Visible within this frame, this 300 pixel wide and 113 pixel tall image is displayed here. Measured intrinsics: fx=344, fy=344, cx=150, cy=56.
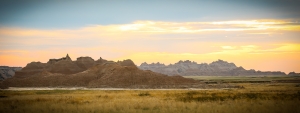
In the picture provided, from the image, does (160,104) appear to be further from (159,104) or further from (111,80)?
(111,80)

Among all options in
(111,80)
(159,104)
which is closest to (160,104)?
(159,104)

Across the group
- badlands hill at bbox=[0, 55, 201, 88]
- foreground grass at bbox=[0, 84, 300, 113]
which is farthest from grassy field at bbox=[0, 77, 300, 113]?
badlands hill at bbox=[0, 55, 201, 88]

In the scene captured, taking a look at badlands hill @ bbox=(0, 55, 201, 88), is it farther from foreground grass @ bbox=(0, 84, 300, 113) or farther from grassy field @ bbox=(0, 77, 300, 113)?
foreground grass @ bbox=(0, 84, 300, 113)

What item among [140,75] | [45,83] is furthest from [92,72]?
[140,75]

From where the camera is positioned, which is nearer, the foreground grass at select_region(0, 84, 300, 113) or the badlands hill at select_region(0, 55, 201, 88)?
the foreground grass at select_region(0, 84, 300, 113)

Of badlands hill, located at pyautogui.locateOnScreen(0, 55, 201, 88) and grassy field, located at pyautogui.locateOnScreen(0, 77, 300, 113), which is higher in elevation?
badlands hill, located at pyautogui.locateOnScreen(0, 55, 201, 88)

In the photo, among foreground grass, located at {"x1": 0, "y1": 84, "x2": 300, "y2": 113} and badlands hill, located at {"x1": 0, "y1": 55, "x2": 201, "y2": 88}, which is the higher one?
badlands hill, located at {"x1": 0, "y1": 55, "x2": 201, "y2": 88}

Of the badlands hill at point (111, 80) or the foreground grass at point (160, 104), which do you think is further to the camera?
the badlands hill at point (111, 80)

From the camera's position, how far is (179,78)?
4562 inches

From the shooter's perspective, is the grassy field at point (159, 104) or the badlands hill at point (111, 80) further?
the badlands hill at point (111, 80)

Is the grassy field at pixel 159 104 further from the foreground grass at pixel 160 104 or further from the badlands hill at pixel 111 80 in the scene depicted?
the badlands hill at pixel 111 80

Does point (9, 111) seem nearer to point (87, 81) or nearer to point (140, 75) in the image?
point (140, 75)

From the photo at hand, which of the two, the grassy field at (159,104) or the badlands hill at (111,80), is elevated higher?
the badlands hill at (111,80)

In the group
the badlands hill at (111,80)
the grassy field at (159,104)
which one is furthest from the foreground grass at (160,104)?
the badlands hill at (111,80)
